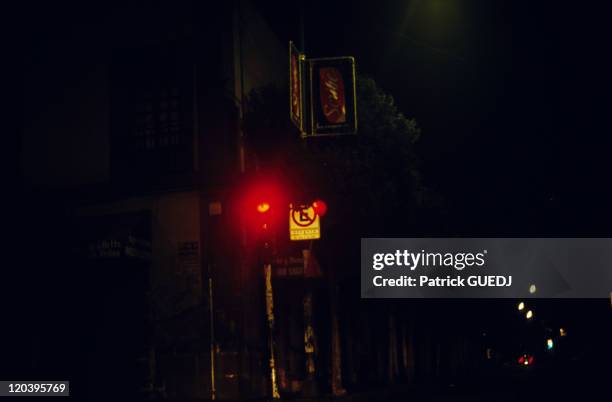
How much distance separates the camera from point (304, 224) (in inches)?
704

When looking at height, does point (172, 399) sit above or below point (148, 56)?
below

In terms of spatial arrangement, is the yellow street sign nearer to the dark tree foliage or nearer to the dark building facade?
the dark tree foliage

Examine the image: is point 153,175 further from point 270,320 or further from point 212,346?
point 270,320

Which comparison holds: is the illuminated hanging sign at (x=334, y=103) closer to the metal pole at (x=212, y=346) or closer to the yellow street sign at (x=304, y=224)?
the yellow street sign at (x=304, y=224)

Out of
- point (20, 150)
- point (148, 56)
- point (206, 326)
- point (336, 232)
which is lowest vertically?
point (206, 326)

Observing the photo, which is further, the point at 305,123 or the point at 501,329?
the point at 501,329

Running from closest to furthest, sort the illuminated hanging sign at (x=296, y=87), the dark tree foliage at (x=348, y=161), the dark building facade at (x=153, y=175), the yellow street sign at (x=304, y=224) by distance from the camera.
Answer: the illuminated hanging sign at (x=296, y=87) < the yellow street sign at (x=304, y=224) < the dark tree foliage at (x=348, y=161) < the dark building facade at (x=153, y=175)

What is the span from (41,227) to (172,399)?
5200mm

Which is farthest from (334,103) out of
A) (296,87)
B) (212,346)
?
(212,346)

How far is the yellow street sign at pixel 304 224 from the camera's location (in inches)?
699


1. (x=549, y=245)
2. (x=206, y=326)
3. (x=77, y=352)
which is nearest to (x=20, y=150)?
(x=77, y=352)

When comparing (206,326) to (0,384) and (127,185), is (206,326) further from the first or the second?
(0,384)

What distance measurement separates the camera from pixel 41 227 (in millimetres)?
18797

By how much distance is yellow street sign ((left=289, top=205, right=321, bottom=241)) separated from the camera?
58.3 feet
